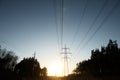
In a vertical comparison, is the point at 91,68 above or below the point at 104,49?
below

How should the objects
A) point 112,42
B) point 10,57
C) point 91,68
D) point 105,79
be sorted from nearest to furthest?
point 105,79, point 112,42, point 91,68, point 10,57

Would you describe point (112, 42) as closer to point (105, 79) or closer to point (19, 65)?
point (105, 79)

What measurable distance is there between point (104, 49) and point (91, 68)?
10.1 meters

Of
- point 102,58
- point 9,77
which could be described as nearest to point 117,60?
point 102,58

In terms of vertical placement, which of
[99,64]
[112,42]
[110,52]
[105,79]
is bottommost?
[105,79]

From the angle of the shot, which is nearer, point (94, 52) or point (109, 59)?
point (109, 59)

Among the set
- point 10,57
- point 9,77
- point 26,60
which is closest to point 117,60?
point 9,77

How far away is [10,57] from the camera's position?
9225 cm

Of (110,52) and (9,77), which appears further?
(110,52)

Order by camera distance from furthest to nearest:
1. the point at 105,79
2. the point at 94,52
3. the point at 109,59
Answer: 1. the point at 94,52
2. the point at 109,59
3. the point at 105,79

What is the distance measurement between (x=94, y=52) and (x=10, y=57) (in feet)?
164

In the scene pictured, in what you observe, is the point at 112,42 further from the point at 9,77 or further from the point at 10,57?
the point at 10,57

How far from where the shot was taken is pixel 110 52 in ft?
195

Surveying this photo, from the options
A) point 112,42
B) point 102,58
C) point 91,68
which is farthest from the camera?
point 91,68
